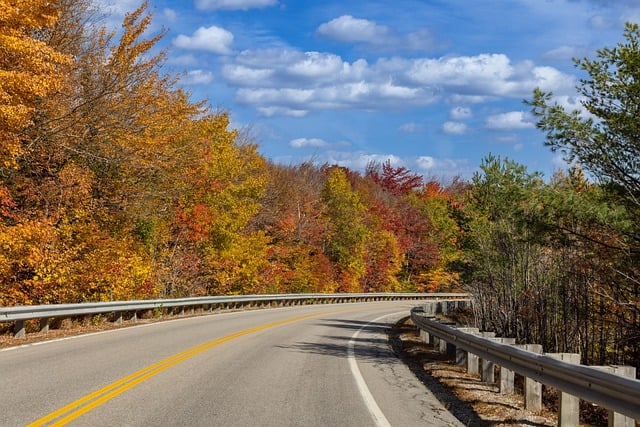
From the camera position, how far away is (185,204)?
114ft

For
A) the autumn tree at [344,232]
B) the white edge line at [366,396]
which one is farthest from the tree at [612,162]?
the autumn tree at [344,232]

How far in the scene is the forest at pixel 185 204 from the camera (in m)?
11.1

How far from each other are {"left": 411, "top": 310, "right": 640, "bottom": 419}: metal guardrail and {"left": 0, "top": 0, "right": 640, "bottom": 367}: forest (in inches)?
92.5

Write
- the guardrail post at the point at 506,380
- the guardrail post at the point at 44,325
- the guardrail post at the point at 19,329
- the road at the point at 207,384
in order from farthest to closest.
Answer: the guardrail post at the point at 44,325, the guardrail post at the point at 19,329, the guardrail post at the point at 506,380, the road at the point at 207,384

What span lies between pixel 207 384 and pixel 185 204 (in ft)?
85.3

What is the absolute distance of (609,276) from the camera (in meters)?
11.7

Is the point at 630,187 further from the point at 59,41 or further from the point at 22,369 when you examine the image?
the point at 59,41

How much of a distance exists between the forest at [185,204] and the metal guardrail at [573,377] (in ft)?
7.71

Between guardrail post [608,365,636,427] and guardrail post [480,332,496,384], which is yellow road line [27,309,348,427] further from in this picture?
guardrail post [608,365,636,427]

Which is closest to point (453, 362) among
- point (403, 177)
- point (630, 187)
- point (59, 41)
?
point (630, 187)

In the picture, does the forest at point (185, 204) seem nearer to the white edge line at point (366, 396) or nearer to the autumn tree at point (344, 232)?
the white edge line at point (366, 396)

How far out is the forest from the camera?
11.1m

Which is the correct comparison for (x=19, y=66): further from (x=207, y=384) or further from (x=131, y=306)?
(x=207, y=384)

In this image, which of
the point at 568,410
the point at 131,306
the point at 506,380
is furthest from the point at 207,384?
the point at 131,306
